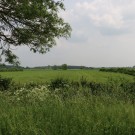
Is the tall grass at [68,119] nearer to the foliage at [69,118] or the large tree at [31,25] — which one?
the foliage at [69,118]

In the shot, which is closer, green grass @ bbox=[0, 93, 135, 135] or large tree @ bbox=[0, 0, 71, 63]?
green grass @ bbox=[0, 93, 135, 135]

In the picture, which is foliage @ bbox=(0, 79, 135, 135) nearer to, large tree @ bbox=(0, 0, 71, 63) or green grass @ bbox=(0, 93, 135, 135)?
green grass @ bbox=(0, 93, 135, 135)

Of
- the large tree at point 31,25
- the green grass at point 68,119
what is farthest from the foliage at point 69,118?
the large tree at point 31,25

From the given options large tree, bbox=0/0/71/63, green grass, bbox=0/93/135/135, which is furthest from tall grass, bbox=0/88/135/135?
large tree, bbox=0/0/71/63

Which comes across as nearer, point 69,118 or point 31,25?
point 69,118

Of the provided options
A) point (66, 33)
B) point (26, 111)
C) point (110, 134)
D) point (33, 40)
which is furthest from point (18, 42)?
point (110, 134)

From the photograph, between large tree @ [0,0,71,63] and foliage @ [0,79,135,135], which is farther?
large tree @ [0,0,71,63]

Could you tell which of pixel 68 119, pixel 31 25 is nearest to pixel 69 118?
pixel 68 119

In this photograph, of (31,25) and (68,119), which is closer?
(68,119)

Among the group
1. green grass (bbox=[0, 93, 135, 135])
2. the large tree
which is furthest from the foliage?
the large tree

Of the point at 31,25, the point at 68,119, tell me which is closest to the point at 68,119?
the point at 68,119

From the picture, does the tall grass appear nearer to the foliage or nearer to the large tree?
the foliage

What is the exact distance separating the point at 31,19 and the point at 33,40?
6.18 feet

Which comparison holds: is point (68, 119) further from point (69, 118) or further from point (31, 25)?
point (31, 25)
